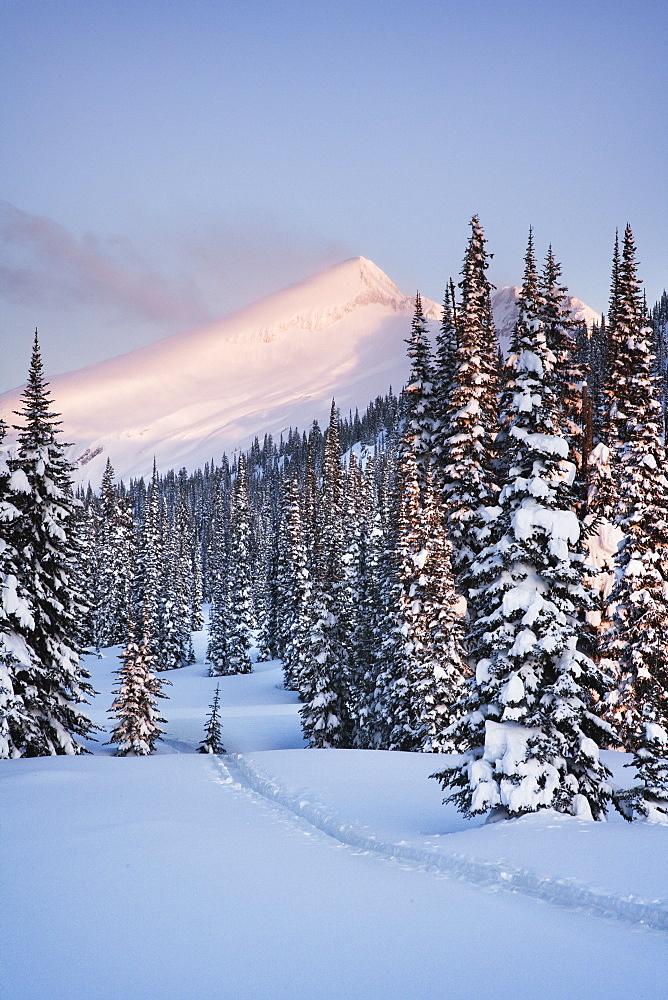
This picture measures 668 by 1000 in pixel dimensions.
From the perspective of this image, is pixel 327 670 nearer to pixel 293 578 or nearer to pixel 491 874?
pixel 491 874

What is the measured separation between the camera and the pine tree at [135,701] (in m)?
31.6

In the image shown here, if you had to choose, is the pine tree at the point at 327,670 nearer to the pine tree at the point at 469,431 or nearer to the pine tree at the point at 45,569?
the pine tree at the point at 469,431

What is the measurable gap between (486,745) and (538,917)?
520cm

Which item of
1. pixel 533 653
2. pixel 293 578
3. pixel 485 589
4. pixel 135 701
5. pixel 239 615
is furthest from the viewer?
pixel 239 615

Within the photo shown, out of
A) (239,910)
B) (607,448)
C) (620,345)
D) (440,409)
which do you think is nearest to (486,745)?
(239,910)

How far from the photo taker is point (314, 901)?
30.3 ft

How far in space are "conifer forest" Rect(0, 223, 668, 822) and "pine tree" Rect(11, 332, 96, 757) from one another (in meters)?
0.07

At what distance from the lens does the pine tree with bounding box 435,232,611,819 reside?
1329cm

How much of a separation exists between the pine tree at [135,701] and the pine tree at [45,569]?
831 centimetres

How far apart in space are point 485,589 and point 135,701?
2243cm

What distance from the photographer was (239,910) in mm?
8766

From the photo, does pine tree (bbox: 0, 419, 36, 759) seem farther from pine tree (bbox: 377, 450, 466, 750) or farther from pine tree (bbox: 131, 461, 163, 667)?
pine tree (bbox: 131, 461, 163, 667)

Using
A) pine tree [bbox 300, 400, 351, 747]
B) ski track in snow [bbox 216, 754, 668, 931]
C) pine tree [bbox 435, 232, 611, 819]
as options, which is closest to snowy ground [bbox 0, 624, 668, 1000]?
ski track in snow [bbox 216, 754, 668, 931]

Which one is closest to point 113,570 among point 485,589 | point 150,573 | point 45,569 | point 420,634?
point 150,573
